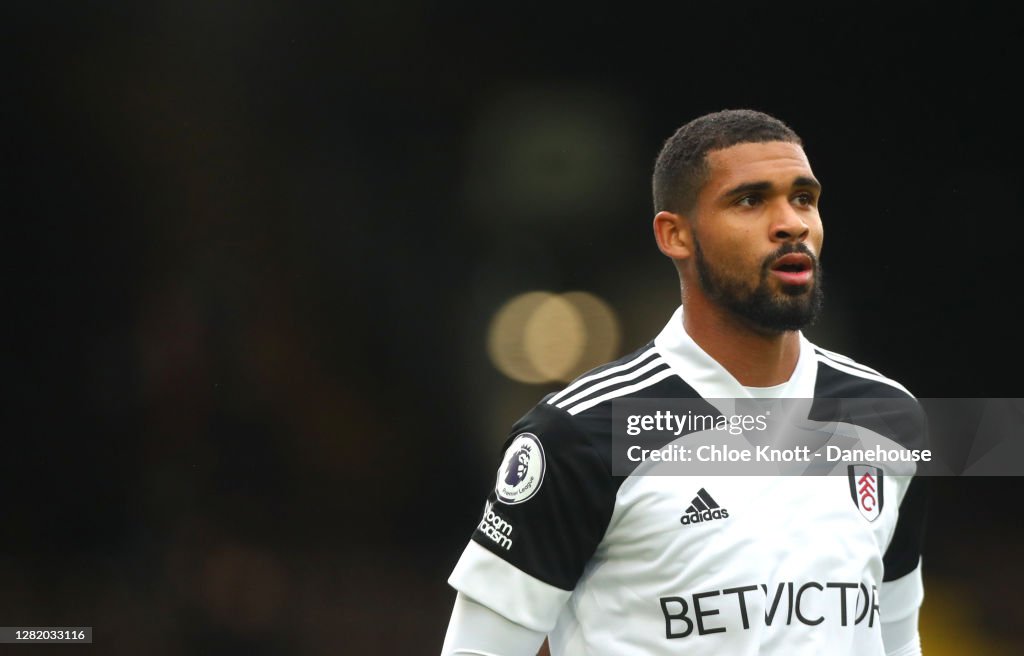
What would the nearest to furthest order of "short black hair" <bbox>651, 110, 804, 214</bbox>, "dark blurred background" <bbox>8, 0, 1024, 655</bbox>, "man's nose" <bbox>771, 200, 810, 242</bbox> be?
1. "man's nose" <bbox>771, 200, 810, 242</bbox>
2. "short black hair" <bbox>651, 110, 804, 214</bbox>
3. "dark blurred background" <bbox>8, 0, 1024, 655</bbox>

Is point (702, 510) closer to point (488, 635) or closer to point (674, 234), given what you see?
point (488, 635)

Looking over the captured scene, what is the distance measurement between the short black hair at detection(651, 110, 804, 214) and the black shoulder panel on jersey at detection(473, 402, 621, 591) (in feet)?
1.87

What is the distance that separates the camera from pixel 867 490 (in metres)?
2.19

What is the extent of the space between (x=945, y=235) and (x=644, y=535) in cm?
513

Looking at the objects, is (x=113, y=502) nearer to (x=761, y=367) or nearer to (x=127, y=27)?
(x=127, y=27)

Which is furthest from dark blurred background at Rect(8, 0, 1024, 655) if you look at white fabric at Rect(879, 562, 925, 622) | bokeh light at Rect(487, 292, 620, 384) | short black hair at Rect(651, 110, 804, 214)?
short black hair at Rect(651, 110, 804, 214)

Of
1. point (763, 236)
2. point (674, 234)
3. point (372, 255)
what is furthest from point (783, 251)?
point (372, 255)

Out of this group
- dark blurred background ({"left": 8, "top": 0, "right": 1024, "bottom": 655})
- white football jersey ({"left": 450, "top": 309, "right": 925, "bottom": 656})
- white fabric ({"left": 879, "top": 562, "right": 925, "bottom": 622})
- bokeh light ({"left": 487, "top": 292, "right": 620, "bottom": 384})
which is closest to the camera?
white football jersey ({"left": 450, "top": 309, "right": 925, "bottom": 656})

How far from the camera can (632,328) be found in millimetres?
6656

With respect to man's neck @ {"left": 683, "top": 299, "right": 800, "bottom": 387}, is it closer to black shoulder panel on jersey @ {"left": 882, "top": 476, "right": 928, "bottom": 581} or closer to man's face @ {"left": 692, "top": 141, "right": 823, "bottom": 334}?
man's face @ {"left": 692, "top": 141, "right": 823, "bottom": 334}

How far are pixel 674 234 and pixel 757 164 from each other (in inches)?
9.2

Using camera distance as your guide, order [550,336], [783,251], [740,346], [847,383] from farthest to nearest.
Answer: [550,336], [847,383], [740,346], [783,251]

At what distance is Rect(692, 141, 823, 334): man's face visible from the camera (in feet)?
6.96

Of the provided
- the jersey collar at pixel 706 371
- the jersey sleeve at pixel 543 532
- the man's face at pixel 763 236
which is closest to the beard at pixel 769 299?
the man's face at pixel 763 236
